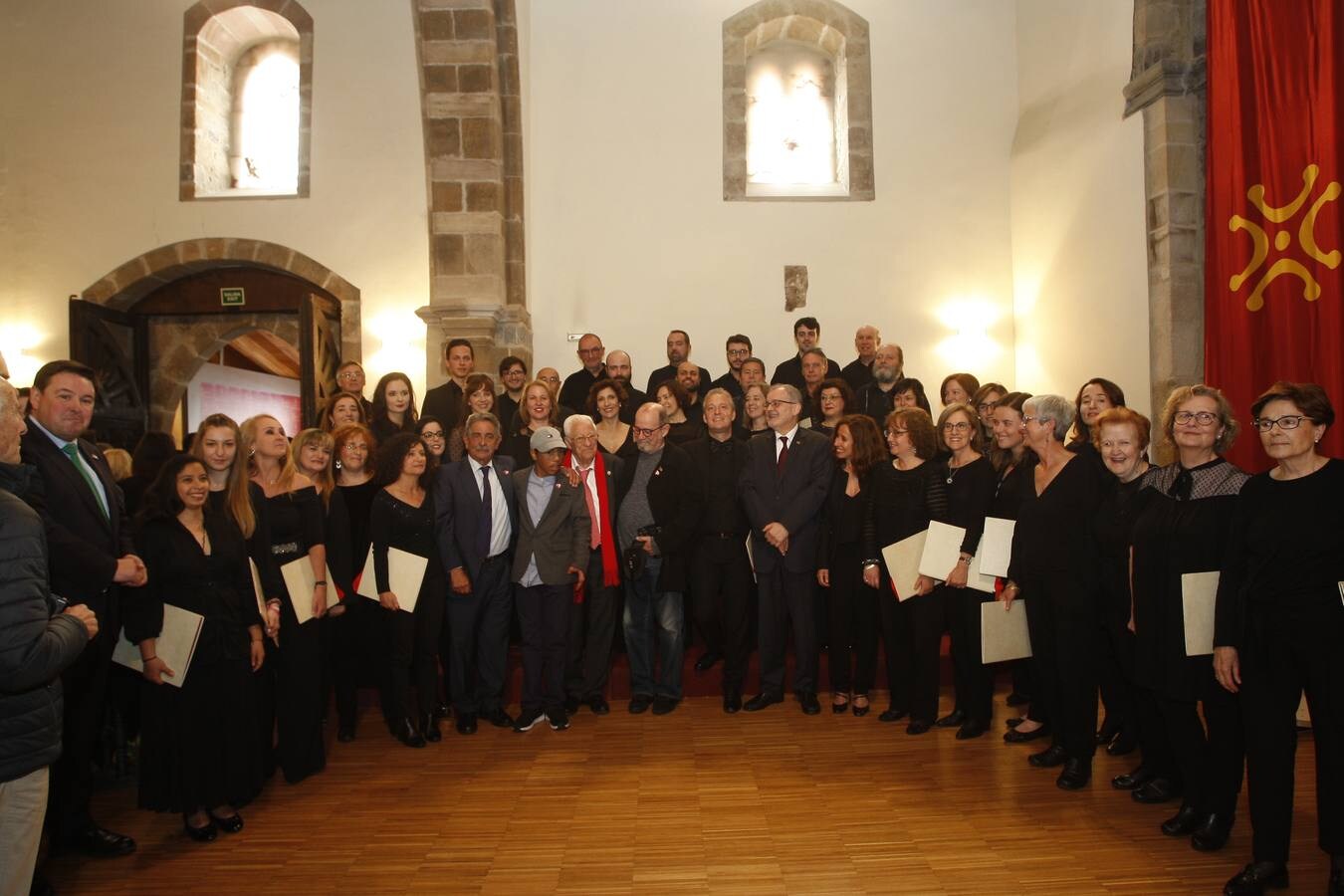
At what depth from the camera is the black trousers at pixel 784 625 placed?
471 centimetres

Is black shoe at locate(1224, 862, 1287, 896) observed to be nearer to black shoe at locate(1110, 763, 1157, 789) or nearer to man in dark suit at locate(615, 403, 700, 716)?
black shoe at locate(1110, 763, 1157, 789)

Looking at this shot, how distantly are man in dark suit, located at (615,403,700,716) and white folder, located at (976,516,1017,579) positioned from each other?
1388 mm

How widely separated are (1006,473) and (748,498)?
4.09 ft

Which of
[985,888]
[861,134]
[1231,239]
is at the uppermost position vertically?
[861,134]

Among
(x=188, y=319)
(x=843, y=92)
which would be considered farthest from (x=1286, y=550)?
(x=188, y=319)

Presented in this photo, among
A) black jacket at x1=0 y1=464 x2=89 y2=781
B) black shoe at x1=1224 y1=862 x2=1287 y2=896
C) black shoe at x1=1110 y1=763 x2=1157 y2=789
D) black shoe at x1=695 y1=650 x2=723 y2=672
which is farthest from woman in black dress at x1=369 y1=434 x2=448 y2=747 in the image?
black shoe at x1=1224 y1=862 x2=1287 y2=896

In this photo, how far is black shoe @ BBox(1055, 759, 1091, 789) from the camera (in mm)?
3646

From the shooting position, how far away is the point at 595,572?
4.74 m

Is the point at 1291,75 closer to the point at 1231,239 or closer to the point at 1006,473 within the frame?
the point at 1231,239

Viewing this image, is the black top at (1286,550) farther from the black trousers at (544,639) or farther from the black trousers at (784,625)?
the black trousers at (544,639)

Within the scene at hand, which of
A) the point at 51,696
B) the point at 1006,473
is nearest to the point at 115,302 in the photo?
the point at 51,696

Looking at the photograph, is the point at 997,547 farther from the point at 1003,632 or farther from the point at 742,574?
the point at 742,574

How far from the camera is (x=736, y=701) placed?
15.6 feet

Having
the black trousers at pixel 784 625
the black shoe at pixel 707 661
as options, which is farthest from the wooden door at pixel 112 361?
the black trousers at pixel 784 625
